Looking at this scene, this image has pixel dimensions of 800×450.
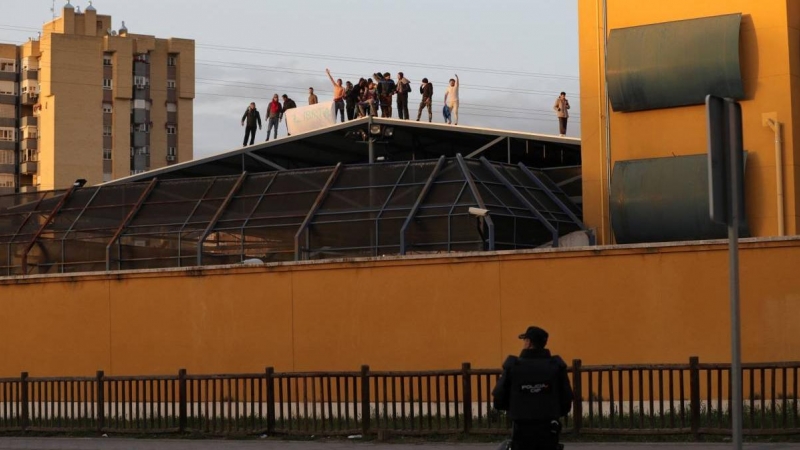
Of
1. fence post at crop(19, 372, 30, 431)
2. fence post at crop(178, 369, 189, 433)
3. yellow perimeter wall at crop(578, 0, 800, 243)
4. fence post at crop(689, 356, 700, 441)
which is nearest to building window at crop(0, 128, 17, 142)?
yellow perimeter wall at crop(578, 0, 800, 243)

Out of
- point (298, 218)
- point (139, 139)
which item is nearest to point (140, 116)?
point (139, 139)

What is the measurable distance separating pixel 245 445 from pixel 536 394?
35.1ft

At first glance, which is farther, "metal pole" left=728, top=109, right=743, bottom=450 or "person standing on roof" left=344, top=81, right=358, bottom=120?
"person standing on roof" left=344, top=81, right=358, bottom=120

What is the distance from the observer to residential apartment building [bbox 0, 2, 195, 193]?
121438mm

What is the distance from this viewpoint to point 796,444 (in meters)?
18.9

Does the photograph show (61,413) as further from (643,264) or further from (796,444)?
(796,444)

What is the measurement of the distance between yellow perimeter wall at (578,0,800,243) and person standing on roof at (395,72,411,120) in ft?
32.1

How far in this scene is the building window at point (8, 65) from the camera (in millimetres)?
128500

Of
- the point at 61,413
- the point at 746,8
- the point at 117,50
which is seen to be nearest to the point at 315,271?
the point at 61,413

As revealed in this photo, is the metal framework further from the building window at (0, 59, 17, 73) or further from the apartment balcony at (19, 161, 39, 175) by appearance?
the building window at (0, 59, 17, 73)

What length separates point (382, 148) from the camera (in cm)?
5025

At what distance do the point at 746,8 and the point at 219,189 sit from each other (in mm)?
16006

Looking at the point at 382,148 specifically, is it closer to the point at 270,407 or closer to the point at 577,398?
the point at 270,407

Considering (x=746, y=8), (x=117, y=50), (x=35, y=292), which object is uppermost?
(x=117, y=50)
